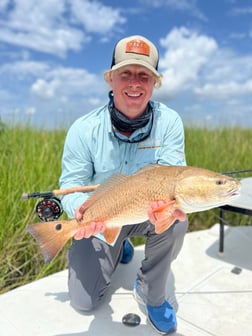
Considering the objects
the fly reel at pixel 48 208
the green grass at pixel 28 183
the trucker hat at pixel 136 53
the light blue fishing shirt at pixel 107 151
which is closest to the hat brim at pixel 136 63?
the trucker hat at pixel 136 53

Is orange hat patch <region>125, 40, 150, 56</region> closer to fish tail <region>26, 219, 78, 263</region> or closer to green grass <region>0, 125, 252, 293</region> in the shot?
fish tail <region>26, 219, 78, 263</region>

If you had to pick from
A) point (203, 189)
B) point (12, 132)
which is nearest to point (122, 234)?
point (203, 189)

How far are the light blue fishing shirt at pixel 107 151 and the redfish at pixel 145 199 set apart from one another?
48cm

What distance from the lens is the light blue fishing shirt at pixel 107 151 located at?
97.2 inches

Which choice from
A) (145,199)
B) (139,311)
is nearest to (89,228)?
(145,199)

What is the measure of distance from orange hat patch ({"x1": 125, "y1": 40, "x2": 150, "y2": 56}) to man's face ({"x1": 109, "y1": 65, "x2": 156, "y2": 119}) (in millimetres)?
89

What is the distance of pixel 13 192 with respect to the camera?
3.14 metres

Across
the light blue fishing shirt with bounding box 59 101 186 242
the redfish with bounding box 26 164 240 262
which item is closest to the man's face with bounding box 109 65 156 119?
the light blue fishing shirt with bounding box 59 101 186 242

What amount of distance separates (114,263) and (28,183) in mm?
1191

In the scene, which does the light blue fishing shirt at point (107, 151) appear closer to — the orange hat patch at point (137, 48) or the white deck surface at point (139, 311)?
the orange hat patch at point (137, 48)

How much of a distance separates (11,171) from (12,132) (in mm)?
1502

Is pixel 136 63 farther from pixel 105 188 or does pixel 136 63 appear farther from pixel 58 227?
pixel 58 227

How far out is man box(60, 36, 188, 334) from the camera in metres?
2.32

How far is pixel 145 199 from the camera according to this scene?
1.86 meters
